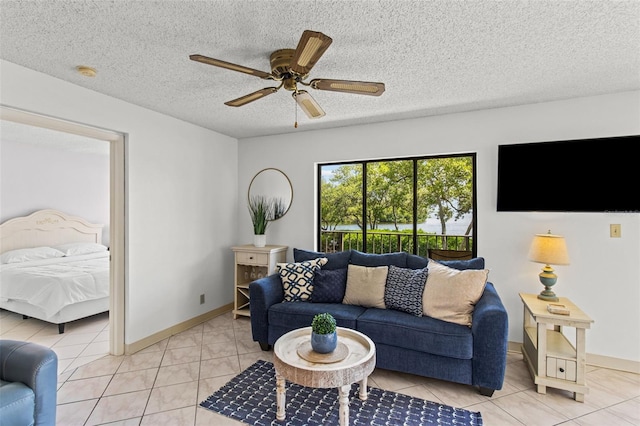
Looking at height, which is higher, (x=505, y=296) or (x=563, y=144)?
(x=563, y=144)

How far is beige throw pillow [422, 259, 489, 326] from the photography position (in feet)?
8.14

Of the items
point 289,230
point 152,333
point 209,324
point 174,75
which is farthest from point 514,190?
point 152,333

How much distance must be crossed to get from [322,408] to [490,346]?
128 centimetres

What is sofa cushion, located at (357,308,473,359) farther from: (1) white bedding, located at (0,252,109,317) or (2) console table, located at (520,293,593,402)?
(1) white bedding, located at (0,252,109,317)

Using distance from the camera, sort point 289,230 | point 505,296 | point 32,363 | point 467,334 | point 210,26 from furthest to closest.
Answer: point 289,230
point 505,296
point 467,334
point 210,26
point 32,363

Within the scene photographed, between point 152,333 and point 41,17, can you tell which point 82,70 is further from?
point 152,333

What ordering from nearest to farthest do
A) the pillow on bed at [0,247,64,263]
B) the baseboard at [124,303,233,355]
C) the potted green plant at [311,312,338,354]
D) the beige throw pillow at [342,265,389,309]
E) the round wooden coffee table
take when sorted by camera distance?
the round wooden coffee table < the potted green plant at [311,312,338,354] < the beige throw pillow at [342,265,389,309] < the baseboard at [124,303,233,355] < the pillow on bed at [0,247,64,263]

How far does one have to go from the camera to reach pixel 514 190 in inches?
120

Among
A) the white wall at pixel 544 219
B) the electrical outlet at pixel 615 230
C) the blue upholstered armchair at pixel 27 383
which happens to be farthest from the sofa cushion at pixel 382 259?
the blue upholstered armchair at pixel 27 383

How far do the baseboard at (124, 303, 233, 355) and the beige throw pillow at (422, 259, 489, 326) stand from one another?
270 cm

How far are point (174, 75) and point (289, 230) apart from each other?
234cm

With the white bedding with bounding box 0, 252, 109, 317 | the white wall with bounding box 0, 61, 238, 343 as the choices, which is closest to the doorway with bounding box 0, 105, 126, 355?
the white wall with bounding box 0, 61, 238, 343

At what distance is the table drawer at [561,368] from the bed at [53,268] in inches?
183

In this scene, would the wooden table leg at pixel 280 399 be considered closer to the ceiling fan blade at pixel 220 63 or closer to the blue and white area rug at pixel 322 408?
the blue and white area rug at pixel 322 408
